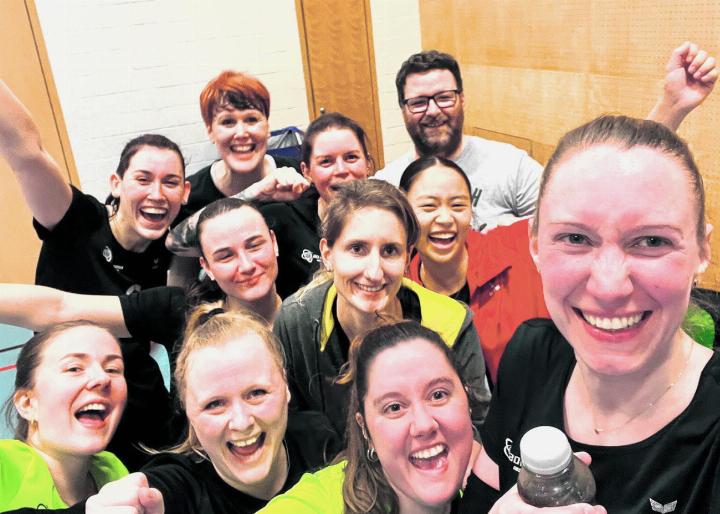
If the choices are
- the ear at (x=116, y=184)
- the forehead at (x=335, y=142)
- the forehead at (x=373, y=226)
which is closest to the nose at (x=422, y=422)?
the forehead at (x=373, y=226)

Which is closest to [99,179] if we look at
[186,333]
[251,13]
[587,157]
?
[251,13]

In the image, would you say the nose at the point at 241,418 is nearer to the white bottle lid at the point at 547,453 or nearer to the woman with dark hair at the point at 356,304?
the woman with dark hair at the point at 356,304

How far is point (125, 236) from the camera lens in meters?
2.90

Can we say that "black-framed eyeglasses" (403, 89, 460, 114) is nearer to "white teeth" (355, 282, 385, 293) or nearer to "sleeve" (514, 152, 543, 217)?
"sleeve" (514, 152, 543, 217)

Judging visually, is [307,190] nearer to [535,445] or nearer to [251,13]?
[535,445]

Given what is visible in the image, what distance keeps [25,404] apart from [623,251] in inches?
74.5

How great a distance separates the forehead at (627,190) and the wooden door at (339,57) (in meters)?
5.31

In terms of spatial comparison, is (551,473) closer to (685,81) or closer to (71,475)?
(685,81)

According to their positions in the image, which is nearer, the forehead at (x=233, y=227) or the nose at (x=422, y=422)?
the nose at (x=422, y=422)

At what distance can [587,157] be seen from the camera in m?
1.05

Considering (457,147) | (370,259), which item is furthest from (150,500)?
(457,147)

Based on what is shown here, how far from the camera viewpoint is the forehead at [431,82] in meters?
3.52

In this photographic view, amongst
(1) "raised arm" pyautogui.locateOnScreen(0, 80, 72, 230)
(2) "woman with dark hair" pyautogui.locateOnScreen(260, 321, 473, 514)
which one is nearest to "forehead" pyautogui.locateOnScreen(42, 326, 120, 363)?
(1) "raised arm" pyautogui.locateOnScreen(0, 80, 72, 230)

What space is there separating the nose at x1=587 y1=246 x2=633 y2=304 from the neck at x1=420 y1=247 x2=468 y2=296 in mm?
1604
